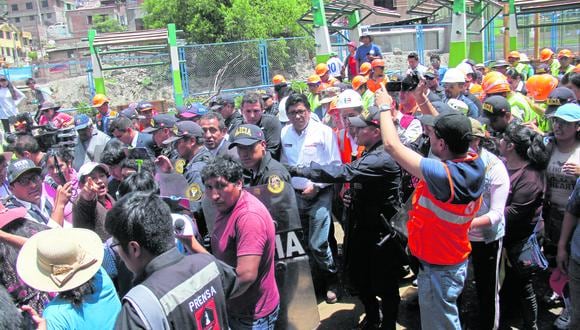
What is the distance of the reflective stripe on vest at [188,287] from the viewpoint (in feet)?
6.60

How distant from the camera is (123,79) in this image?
2433 centimetres

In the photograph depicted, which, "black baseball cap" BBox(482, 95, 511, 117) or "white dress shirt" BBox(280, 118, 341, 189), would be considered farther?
"white dress shirt" BBox(280, 118, 341, 189)

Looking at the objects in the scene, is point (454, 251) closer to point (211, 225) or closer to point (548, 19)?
point (211, 225)

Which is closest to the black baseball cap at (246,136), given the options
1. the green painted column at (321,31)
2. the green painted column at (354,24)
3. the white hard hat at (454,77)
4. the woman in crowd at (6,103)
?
the white hard hat at (454,77)

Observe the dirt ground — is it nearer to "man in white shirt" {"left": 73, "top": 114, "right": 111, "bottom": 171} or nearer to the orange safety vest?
the orange safety vest

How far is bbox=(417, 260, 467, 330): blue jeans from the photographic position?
316 centimetres

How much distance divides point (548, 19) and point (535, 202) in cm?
2055

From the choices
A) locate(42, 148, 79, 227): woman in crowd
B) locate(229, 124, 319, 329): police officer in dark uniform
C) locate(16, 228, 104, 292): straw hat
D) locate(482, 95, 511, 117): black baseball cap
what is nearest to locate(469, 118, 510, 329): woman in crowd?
locate(482, 95, 511, 117): black baseball cap

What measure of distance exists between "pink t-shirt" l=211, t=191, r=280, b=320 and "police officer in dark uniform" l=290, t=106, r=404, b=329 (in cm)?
114

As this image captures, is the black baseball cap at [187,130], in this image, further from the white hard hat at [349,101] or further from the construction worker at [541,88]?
the construction worker at [541,88]

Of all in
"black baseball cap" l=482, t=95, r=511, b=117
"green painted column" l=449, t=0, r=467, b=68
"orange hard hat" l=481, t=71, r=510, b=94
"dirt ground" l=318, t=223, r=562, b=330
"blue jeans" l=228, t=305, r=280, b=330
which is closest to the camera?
"blue jeans" l=228, t=305, r=280, b=330

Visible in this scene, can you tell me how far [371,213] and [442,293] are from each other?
103cm

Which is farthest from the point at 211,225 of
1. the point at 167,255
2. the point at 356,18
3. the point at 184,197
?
the point at 356,18

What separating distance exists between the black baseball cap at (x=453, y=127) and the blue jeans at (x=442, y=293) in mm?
823
